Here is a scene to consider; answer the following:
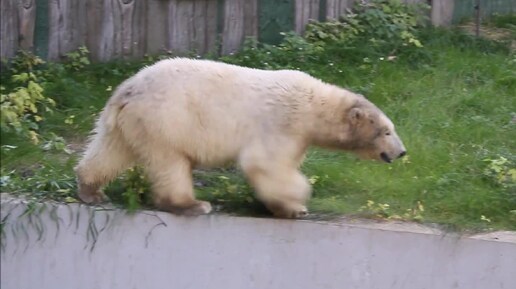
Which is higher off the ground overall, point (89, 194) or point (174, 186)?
point (174, 186)

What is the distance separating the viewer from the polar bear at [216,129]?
579 cm

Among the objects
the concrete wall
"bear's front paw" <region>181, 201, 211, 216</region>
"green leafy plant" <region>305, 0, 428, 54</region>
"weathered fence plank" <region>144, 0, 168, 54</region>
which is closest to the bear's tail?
the concrete wall

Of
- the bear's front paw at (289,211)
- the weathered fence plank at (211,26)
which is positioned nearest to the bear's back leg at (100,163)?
the bear's front paw at (289,211)

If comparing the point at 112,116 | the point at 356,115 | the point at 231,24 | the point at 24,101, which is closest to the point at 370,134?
the point at 356,115

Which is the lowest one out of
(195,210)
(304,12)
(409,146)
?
(195,210)

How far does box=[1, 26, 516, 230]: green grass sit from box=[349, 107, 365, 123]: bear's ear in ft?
1.91

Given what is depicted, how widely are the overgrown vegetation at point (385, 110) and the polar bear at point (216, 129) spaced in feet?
0.98

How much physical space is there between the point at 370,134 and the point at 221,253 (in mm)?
1151

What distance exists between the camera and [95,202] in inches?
241

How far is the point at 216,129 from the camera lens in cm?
586

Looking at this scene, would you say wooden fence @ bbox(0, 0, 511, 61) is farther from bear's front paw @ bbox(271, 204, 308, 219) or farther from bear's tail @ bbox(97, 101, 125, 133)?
bear's front paw @ bbox(271, 204, 308, 219)

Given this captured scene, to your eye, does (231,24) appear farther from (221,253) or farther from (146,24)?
(221,253)

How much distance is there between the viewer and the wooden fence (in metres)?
7.71

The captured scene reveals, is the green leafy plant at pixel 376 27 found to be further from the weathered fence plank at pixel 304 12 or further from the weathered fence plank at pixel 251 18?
the weathered fence plank at pixel 251 18
